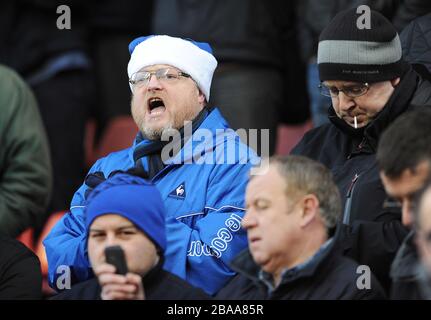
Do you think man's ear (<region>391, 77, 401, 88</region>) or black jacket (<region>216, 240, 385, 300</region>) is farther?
man's ear (<region>391, 77, 401, 88</region>)

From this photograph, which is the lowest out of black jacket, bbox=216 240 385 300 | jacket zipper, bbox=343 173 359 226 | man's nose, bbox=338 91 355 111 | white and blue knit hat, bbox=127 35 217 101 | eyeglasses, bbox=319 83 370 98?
black jacket, bbox=216 240 385 300

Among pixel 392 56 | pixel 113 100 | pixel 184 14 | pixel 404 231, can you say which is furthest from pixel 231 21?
pixel 404 231

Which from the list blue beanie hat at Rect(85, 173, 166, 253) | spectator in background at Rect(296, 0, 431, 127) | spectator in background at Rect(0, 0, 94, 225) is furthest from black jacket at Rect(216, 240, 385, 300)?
spectator in background at Rect(0, 0, 94, 225)

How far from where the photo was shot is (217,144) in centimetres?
694

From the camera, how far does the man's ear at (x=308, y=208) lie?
5688mm

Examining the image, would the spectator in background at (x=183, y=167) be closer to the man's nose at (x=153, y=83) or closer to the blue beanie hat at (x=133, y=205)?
the man's nose at (x=153, y=83)

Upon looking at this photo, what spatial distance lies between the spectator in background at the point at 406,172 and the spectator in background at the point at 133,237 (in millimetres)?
929

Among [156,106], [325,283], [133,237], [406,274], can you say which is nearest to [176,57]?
[156,106]

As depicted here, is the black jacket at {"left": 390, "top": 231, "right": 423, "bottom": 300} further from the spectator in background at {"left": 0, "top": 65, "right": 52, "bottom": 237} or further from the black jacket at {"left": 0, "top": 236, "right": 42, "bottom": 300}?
the spectator in background at {"left": 0, "top": 65, "right": 52, "bottom": 237}

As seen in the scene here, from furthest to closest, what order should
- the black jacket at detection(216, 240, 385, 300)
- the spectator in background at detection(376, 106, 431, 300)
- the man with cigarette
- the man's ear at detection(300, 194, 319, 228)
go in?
1. the man with cigarette
2. the man's ear at detection(300, 194, 319, 228)
3. the black jacket at detection(216, 240, 385, 300)
4. the spectator in background at detection(376, 106, 431, 300)

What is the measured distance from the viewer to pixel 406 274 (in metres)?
5.46

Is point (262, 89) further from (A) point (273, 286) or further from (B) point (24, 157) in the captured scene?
(A) point (273, 286)

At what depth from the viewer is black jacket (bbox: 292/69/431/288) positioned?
6113 millimetres

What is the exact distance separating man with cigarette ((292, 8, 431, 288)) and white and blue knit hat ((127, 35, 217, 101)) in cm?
84
